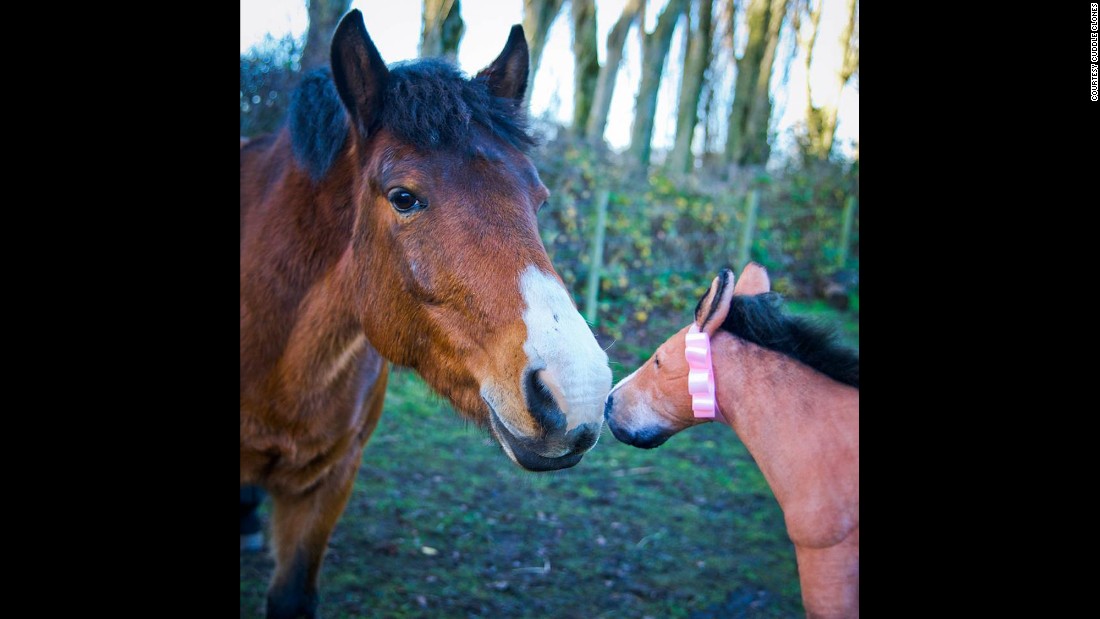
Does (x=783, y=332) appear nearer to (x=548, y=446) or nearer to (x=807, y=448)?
(x=807, y=448)

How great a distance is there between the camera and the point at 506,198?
184 centimetres

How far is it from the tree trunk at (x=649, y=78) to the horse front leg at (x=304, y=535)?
16.5 ft

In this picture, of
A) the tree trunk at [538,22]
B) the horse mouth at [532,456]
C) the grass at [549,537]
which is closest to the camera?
the horse mouth at [532,456]

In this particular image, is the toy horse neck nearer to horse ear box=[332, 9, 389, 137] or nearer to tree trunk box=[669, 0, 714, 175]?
horse ear box=[332, 9, 389, 137]

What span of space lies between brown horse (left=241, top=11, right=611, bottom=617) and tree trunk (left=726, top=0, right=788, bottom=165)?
4.19m

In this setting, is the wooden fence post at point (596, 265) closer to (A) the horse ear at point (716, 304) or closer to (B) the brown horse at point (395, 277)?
(B) the brown horse at point (395, 277)

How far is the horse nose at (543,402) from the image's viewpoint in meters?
1.54

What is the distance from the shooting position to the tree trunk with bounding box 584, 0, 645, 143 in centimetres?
679

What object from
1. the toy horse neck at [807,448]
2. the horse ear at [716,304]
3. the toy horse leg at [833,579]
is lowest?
the toy horse leg at [833,579]

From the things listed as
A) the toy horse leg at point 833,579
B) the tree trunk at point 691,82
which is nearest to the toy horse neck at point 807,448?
the toy horse leg at point 833,579
